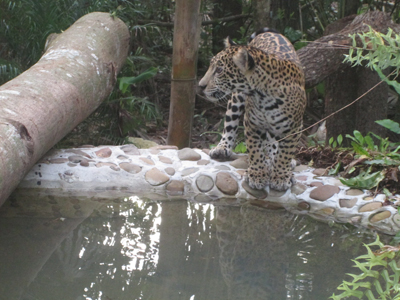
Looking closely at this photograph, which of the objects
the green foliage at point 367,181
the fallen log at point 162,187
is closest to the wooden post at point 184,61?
the fallen log at point 162,187

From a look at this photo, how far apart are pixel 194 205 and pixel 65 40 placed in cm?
238

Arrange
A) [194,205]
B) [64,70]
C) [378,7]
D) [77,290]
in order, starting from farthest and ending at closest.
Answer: [378,7], [64,70], [194,205], [77,290]

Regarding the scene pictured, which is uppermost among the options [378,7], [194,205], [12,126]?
[378,7]

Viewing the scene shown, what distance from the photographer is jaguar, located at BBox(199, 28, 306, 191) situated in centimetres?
392

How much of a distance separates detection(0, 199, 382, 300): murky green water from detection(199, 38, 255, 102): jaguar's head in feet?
3.46

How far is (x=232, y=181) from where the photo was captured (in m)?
4.50

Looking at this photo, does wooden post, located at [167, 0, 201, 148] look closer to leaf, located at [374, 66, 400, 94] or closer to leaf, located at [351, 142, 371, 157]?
leaf, located at [351, 142, 371, 157]

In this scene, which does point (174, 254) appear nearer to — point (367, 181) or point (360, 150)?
point (367, 181)

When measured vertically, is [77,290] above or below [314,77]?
below

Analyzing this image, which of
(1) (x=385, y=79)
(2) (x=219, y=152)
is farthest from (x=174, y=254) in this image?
(1) (x=385, y=79)

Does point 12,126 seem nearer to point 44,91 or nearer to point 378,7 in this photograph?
point 44,91

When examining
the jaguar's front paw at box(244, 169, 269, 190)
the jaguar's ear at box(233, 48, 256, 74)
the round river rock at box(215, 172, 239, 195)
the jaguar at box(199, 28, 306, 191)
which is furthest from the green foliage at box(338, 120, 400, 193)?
the jaguar's ear at box(233, 48, 256, 74)

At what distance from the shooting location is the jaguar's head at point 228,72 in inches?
150

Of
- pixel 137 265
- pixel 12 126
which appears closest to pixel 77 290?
pixel 137 265
